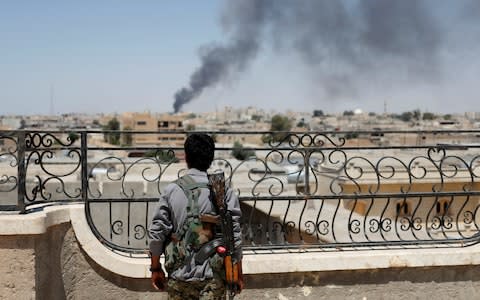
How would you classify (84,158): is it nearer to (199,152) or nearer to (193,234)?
(199,152)

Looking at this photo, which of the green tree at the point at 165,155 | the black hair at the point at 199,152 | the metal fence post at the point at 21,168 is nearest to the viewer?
the black hair at the point at 199,152

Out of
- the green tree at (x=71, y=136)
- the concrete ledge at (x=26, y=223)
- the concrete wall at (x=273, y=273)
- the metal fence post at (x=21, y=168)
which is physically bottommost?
the concrete wall at (x=273, y=273)

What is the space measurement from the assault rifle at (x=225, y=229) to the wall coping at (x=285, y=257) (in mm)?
1413

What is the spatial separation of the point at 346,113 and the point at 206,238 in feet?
611

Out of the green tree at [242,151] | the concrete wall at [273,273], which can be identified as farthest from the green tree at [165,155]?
the concrete wall at [273,273]

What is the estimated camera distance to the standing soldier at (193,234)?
11.5 feet

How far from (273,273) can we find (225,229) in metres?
1.68

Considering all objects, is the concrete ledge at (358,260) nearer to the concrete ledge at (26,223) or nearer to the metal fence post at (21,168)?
the concrete ledge at (26,223)

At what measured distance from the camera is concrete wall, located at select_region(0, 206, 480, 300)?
4.56 metres

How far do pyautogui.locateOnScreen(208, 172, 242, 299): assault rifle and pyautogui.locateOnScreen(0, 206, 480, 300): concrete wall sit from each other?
142cm

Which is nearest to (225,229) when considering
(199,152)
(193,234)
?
(193,234)

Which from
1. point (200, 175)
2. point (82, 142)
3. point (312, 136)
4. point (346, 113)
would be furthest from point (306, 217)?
point (346, 113)

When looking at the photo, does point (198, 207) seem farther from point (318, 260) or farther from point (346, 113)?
point (346, 113)

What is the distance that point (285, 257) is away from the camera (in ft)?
16.5
